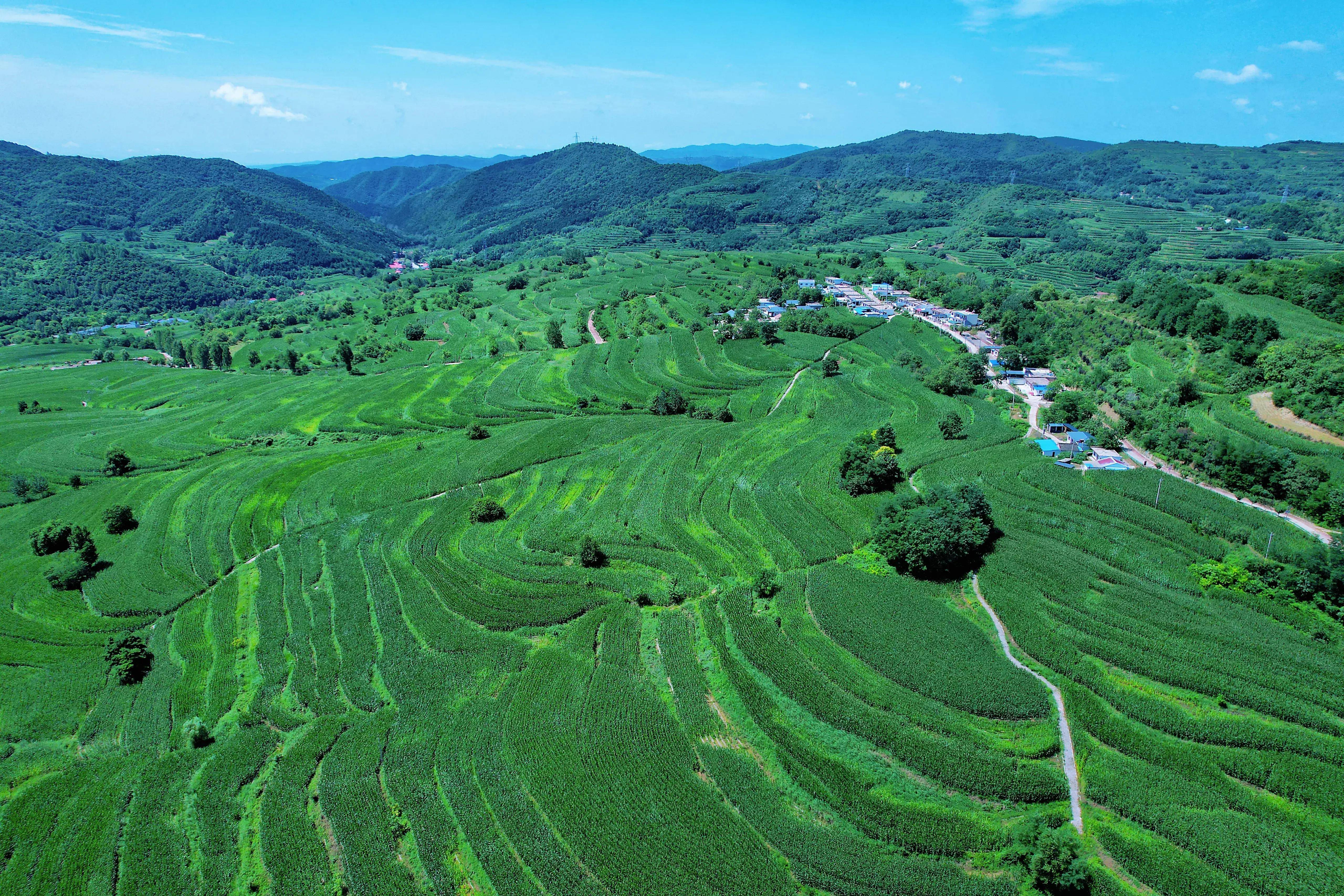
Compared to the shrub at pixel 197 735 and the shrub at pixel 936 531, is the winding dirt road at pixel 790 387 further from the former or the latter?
the shrub at pixel 197 735

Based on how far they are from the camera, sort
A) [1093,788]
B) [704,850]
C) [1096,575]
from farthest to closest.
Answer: [1096,575], [1093,788], [704,850]

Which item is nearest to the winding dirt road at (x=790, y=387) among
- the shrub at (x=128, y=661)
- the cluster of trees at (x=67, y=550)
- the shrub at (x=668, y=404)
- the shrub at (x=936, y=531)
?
the shrub at (x=668, y=404)

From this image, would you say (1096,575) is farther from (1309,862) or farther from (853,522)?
(1309,862)

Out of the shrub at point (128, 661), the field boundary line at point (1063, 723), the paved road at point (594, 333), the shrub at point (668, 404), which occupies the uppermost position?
the paved road at point (594, 333)

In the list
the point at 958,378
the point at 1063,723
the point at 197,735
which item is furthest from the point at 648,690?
the point at 958,378

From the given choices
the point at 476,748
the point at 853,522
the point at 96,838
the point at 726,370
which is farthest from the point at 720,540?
the point at 726,370
